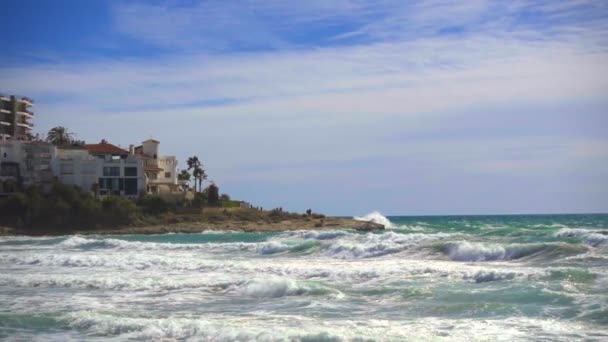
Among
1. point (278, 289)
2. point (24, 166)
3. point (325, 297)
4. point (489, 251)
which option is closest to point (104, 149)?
point (24, 166)

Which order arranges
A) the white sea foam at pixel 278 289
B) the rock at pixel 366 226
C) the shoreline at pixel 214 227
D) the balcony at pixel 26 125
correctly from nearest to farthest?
the white sea foam at pixel 278 289 < the shoreline at pixel 214 227 < the rock at pixel 366 226 < the balcony at pixel 26 125

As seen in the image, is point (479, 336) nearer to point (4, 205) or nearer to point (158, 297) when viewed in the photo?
point (158, 297)

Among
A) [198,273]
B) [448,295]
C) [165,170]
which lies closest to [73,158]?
[165,170]

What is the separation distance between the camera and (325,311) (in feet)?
53.3

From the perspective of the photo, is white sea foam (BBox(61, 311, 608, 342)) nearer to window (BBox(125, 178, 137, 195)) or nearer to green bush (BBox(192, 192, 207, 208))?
green bush (BBox(192, 192, 207, 208))

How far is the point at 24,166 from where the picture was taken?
66.4m

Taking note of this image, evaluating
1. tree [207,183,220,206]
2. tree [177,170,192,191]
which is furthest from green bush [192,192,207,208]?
tree [177,170,192,191]

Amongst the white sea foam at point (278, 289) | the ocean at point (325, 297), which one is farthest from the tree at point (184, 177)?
the white sea foam at point (278, 289)

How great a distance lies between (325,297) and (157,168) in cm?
5678

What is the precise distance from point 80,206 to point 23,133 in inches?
980

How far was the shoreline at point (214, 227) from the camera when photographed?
59.6m

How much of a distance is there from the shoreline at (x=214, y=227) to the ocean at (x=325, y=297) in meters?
29.0

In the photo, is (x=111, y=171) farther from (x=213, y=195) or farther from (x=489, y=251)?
(x=489, y=251)

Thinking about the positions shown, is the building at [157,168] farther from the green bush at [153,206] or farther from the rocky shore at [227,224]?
the rocky shore at [227,224]
